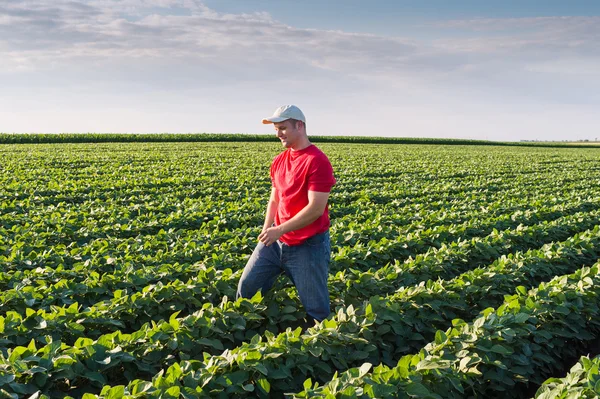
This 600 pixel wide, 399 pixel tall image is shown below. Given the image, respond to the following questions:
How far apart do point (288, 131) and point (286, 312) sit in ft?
6.08

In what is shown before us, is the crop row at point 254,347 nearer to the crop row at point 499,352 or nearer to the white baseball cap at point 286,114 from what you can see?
the crop row at point 499,352

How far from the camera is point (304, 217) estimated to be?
14.6 feet

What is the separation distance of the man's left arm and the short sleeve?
0.15ft

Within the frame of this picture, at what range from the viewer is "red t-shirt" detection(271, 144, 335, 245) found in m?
4.43

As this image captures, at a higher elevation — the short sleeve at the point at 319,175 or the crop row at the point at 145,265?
the short sleeve at the point at 319,175

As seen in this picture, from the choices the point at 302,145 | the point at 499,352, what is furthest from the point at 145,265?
the point at 499,352

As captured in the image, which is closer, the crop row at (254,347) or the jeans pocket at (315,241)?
the crop row at (254,347)

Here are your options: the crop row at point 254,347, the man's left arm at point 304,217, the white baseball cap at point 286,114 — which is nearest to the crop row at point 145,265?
the crop row at point 254,347

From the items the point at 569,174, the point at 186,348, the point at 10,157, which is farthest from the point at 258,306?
the point at 10,157

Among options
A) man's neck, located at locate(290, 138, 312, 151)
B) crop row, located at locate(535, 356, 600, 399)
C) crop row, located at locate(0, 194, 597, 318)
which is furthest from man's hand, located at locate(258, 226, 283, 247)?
crop row, located at locate(535, 356, 600, 399)

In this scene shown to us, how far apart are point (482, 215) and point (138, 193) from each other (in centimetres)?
881

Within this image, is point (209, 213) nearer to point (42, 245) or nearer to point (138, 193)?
point (42, 245)

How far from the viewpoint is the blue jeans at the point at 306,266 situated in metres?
4.72

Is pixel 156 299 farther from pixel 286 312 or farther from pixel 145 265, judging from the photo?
pixel 145 265
